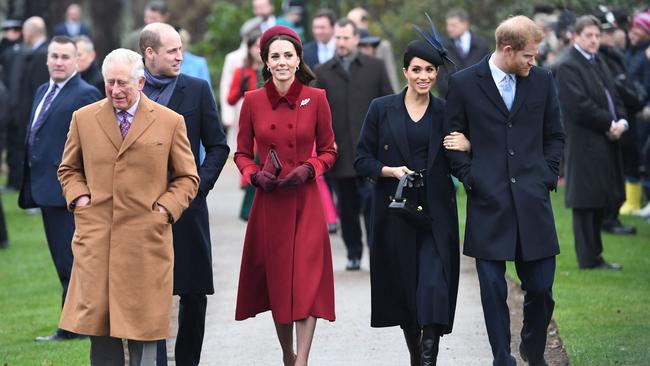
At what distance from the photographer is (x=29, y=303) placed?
1226cm

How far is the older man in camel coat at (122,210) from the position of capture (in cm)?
737

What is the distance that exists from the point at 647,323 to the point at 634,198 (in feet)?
24.1

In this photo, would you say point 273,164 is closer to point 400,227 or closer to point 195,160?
point 195,160

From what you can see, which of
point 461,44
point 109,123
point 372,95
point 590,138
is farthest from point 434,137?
point 461,44

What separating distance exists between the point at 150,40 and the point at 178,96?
1.20ft

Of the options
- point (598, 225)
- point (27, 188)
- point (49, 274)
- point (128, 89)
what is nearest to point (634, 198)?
point (598, 225)

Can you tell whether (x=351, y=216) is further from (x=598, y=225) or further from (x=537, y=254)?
(x=537, y=254)

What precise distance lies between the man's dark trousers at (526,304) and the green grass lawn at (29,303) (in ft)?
8.80

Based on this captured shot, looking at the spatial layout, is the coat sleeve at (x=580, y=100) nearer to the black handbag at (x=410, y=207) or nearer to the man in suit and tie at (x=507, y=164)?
the man in suit and tie at (x=507, y=164)

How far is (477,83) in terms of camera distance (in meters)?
8.35

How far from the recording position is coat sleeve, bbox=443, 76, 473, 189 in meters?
8.28

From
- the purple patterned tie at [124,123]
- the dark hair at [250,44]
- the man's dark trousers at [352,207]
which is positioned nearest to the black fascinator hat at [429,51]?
the purple patterned tie at [124,123]

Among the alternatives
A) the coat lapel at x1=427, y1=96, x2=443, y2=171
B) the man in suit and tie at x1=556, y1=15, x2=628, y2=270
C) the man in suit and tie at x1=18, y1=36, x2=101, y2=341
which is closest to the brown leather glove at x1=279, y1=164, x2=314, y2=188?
the coat lapel at x1=427, y1=96, x2=443, y2=171

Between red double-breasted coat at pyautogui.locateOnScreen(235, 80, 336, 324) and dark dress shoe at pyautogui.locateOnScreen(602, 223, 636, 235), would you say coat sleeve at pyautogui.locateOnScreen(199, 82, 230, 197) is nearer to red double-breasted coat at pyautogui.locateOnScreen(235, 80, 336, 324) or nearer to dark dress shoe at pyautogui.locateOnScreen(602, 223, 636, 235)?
red double-breasted coat at pyautogui.locateOnScreen(235, 80, 336, 324)
